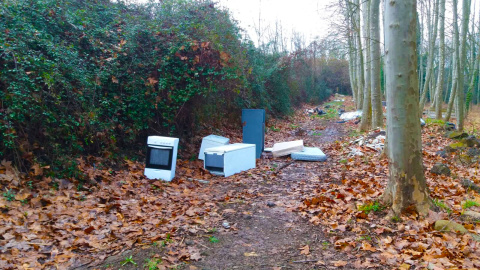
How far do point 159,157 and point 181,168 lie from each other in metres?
1.03

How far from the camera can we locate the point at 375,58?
11539 millimetres

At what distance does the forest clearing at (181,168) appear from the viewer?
11.4ft

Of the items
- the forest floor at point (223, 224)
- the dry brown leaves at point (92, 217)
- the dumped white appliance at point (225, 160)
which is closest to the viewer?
the forest floor at point (223, 224)

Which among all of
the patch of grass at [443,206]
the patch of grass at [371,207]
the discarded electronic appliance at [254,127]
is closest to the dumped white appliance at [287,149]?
the discarded electronic appliance at [254,127]

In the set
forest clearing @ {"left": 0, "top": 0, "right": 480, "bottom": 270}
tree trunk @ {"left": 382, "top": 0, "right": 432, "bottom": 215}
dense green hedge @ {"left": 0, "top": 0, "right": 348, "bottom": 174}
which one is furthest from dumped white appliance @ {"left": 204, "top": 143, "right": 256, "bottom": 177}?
tree trunk @ {"left": 382, "top": 0, "right": 432, "bottom": 215}

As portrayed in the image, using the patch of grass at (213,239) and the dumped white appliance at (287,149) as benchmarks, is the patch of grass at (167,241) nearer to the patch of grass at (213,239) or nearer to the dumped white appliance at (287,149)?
the patch of grass at (213,239)

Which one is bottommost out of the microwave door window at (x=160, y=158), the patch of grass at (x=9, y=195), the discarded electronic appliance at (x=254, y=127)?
the patch of grass at (x=9, y=195)

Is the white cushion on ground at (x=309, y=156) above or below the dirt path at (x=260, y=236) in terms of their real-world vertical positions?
above

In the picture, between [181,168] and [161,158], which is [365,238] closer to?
[161,158]

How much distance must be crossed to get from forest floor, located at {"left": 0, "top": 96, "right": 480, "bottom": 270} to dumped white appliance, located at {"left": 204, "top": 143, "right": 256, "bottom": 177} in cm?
63

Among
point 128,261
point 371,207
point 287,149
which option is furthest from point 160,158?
point 371,207

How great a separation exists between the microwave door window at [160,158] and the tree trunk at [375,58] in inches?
326

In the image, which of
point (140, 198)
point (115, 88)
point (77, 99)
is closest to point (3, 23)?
point (77, 99)

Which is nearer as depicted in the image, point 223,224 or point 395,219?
point 395,219
